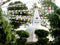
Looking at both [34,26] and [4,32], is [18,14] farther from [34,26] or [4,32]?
[4,32]

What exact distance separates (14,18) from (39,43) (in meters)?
4.21

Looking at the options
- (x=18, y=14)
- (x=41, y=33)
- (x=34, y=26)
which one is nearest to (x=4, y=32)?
(x=41, y=33)

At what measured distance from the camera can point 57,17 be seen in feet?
40.5

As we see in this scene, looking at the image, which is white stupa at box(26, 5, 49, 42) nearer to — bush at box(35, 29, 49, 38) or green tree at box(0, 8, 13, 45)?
bush at box(35, 29, 49, 38)

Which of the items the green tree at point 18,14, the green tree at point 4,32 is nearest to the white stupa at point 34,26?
the green tree at point 18,14

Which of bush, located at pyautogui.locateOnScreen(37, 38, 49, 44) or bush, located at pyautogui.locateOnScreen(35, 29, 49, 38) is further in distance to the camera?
bush, located at pyautogui.locateOnScreen(35, 29, 49, 38)

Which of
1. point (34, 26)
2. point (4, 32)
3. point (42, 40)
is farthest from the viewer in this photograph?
point (34, 26)

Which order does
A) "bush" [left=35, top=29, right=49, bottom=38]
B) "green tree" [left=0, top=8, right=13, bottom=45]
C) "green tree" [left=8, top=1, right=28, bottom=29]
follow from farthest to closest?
"green tree" [left=8, top=1, right=28, bottom=29] < "bush" [left=35, top=29, right=49, bottom=38] < "green tree" [left=0, top=8, right=13, bottom=45]

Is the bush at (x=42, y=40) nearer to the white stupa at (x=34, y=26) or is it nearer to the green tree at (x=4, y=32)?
the white stupa at (x=34, y=26)

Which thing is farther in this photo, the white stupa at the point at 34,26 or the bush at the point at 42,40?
the white stupa at the point at 34,26

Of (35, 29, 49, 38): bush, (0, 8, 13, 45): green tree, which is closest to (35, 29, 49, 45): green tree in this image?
(35, 29, 49, 38): bush

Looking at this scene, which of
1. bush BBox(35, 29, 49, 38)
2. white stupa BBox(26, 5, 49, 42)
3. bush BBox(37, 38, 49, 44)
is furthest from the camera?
white stupa BBox(26, 5, 49, 42)

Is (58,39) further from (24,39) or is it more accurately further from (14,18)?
(14,18)

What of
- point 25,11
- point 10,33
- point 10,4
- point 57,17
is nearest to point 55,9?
point 57,17
